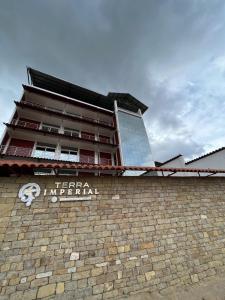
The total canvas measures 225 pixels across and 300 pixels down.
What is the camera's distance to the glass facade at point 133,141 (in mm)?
17375

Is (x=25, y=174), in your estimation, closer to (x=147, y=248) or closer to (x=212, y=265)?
(x=147, y=248)

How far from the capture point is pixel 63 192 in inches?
195

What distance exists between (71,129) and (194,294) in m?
17.2

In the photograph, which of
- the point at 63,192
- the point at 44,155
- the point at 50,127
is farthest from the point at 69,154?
the point at 63,192

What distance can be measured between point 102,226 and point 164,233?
7.07 feet

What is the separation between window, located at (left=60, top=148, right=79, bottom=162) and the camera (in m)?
15.8

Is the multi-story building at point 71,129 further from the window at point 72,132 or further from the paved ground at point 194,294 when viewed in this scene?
the paved ground at point 194,294

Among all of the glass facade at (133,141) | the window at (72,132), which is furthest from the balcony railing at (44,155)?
the window at (72,132)

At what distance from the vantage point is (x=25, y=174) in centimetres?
494

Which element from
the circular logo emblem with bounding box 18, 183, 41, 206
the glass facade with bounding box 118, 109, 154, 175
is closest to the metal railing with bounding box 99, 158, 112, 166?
the glass facade with bounding box 118, 109, 154, 175

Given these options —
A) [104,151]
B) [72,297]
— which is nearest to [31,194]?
A: [72,297]

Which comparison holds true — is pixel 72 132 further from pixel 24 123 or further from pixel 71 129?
pixel 24 123

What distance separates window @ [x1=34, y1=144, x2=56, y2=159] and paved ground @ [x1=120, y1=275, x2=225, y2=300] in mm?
13108

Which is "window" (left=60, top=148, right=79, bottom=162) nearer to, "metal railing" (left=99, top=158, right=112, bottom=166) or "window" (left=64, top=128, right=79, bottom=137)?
"window" (left=64, top=128, right=79, bottom=137)
